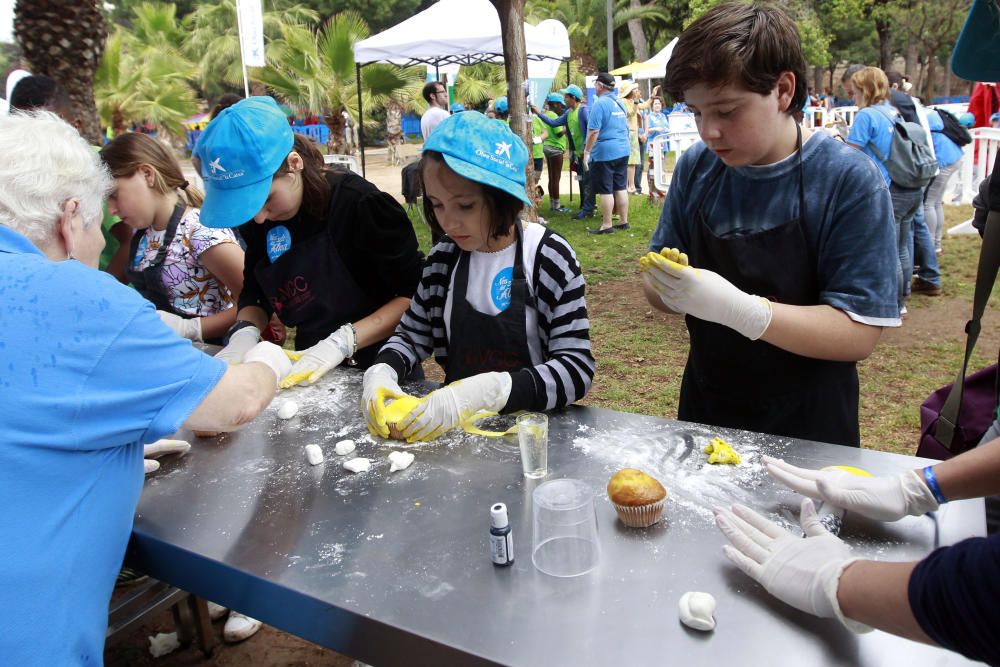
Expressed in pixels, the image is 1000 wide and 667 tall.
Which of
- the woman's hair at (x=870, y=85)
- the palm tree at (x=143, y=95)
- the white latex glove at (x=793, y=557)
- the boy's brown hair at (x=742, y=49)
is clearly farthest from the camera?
the palm tree at (x=143, y=95)

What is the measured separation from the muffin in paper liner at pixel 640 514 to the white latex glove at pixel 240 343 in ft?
5.61

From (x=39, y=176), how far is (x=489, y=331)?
1.28 meters

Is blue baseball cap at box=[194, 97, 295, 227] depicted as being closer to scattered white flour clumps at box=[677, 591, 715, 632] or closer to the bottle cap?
the bottle cap

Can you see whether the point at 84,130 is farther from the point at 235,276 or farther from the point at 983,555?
the point at 983,555

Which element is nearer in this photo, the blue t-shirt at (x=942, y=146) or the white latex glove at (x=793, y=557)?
the white latex glove at (x=793, y=557)

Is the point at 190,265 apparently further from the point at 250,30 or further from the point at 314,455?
the point at 250,30

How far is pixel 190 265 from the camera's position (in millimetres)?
3252

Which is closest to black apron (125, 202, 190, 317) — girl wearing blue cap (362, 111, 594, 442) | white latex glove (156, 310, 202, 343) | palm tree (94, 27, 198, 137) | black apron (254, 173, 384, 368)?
white latex glove (156, 310, 202, 343)

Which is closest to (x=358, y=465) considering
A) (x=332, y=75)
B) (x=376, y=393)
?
(x=376, y=393)

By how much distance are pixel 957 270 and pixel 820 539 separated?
7583mm

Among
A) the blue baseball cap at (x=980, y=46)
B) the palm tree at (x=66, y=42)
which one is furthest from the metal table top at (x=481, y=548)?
the palm tree at (x=66, y=42)

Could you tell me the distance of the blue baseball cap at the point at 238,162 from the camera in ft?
7.69

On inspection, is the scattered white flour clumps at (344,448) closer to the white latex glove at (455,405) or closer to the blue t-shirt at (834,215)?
the white latex glove at (455,405)

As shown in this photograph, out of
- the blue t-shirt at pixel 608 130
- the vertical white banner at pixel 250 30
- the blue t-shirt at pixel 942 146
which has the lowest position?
the blue t-shirt at pixel 942 146
